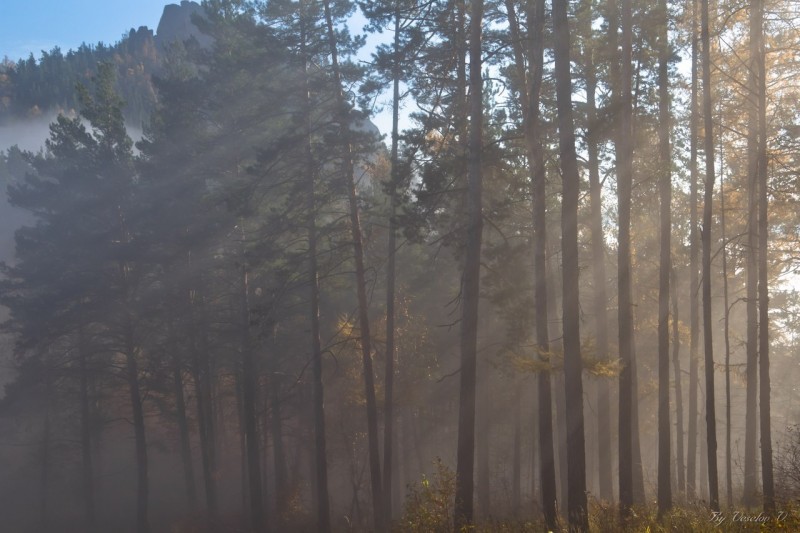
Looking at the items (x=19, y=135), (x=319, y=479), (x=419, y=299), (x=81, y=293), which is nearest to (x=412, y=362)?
(x=419, y=299)

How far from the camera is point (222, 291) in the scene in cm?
2967

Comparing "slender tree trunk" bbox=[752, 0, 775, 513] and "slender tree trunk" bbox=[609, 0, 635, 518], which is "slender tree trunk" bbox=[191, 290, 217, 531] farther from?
"slender tree trunk" bbox=[752, 0, 775, 513]

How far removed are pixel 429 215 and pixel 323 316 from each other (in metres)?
15.4

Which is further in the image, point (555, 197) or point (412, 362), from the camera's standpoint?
point (412, 362)

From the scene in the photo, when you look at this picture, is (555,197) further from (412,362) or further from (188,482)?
(188,482)

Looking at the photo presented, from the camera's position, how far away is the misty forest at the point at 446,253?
14.7 m

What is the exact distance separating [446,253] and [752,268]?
1188 cm

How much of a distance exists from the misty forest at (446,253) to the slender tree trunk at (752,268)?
0.28 feet

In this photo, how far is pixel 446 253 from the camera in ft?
89.8

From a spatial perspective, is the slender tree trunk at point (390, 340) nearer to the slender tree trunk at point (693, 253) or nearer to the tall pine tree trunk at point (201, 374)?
the slender tree trunk at point (693, 253)

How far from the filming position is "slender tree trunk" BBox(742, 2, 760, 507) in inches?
637

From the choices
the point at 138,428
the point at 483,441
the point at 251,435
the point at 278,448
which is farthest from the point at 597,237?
the point at 278,448

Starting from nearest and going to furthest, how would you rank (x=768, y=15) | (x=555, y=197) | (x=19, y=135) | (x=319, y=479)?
(x=768, y=15) < (x=319, y=479) < (x=555, y=197) < (x=19, y=135)

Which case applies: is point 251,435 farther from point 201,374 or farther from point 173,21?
point 173,21
